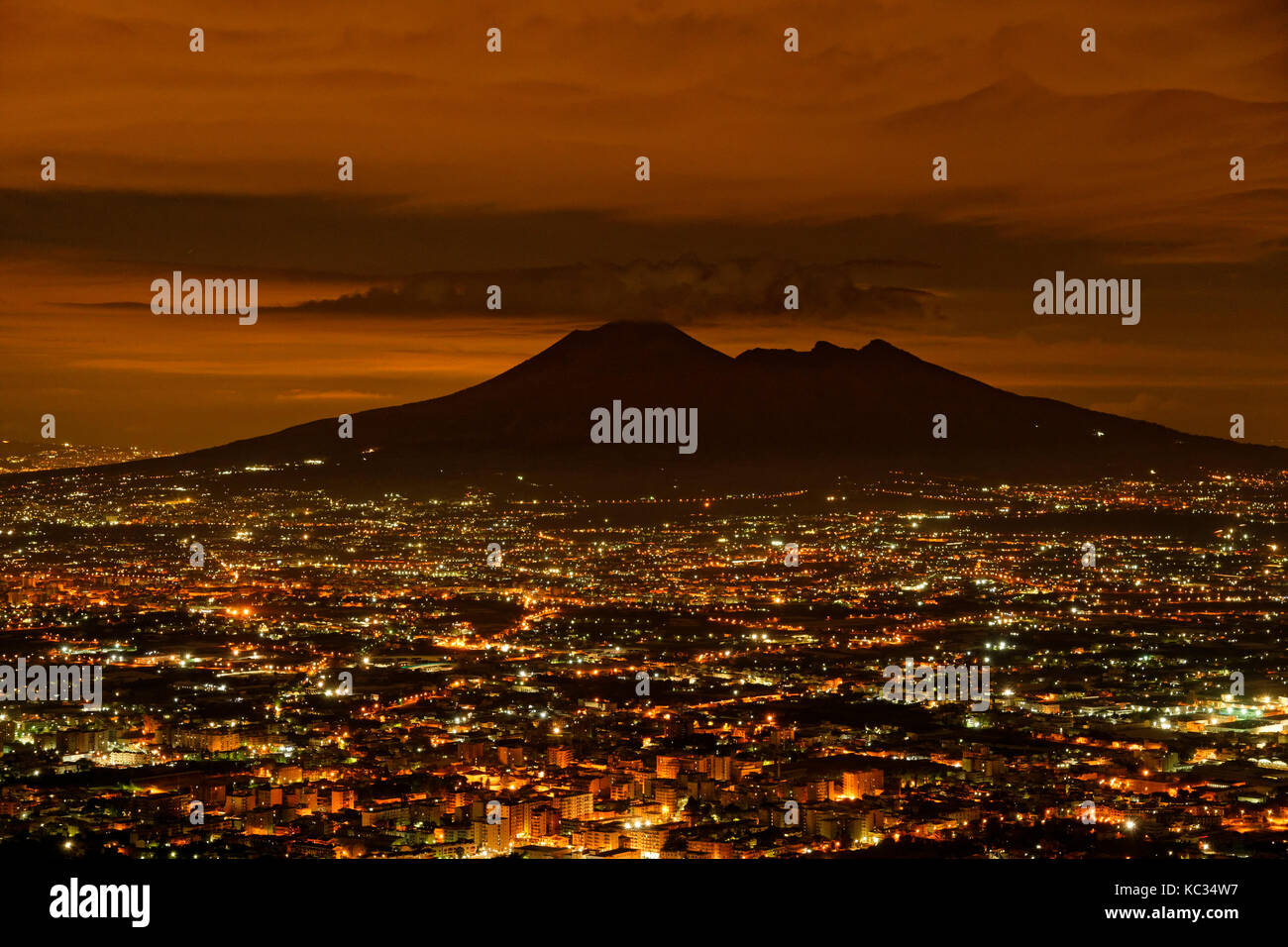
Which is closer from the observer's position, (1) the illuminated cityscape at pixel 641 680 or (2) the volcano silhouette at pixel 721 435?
(1) the illuminated cityscape at pixel 641 680

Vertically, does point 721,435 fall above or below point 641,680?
above

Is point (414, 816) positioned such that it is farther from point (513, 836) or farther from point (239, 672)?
point (239, 672)

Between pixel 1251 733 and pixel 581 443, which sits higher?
pixel 581 443

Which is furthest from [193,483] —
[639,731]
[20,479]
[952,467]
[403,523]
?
[639,731]

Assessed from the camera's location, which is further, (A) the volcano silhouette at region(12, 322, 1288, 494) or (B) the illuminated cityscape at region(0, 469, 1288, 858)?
(A) the volcano silhouette at region(12, 322, 1288, 494)

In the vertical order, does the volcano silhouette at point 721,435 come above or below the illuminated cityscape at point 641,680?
above

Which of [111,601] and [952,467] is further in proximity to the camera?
[952,467]

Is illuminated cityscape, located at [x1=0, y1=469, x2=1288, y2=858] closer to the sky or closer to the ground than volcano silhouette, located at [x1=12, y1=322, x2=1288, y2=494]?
closer to the ground

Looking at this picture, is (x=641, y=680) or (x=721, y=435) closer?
(x=641, y=680)

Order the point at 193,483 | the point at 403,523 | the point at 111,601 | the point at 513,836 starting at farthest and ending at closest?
the point at 193,483 → the point at 403,523 → the point at 111,601 → the point at 513,836
